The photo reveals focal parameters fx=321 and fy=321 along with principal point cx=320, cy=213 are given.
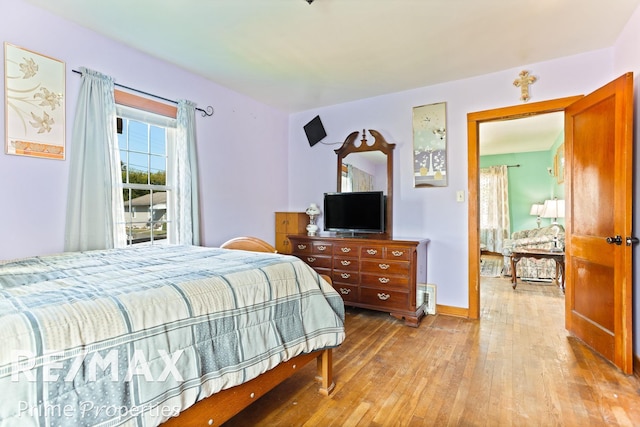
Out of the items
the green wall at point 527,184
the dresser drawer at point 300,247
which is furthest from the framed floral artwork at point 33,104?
the green wall at point 527,184

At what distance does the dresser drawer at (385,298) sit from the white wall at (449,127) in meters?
0.57

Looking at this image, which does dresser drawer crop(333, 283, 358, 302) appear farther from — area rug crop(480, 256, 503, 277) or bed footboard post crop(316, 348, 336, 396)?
area rug crop(480, 256, 503, 277)

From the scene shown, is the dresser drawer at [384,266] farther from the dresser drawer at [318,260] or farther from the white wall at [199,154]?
the white wall at [199,154]

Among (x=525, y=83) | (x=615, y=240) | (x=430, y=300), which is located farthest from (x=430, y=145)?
(x=615, y=240)

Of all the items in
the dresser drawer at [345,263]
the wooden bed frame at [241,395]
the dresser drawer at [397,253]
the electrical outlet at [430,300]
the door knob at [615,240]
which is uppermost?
the door knob at [615,240]

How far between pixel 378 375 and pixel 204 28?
2.79m

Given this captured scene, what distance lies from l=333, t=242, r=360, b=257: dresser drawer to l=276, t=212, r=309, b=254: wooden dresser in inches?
28.8

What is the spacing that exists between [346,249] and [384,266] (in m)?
0.45

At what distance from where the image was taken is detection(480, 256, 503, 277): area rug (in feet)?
18.0

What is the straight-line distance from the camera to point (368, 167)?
3.89m

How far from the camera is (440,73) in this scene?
322 cm

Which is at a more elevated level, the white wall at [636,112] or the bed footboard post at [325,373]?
the white wall at [636,112]

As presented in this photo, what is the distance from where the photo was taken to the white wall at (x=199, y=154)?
2.10m

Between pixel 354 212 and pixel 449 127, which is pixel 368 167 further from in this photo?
pixel 449 127
